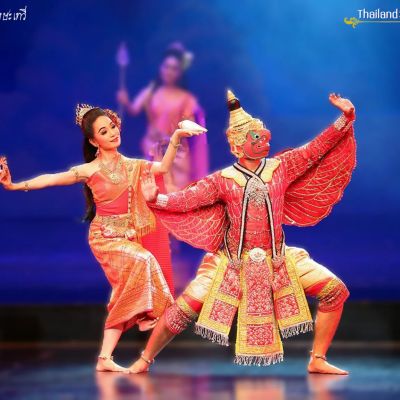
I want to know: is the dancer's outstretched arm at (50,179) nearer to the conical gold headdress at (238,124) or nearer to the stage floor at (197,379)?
the conical gold headdress at (238,124)

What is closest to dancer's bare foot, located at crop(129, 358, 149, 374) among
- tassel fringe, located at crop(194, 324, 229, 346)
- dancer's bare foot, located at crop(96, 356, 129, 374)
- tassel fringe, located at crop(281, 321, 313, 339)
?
dancer's bare foot, located at crop(96, 356, 129, 374)

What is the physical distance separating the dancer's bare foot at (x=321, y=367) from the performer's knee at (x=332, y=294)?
249 mm

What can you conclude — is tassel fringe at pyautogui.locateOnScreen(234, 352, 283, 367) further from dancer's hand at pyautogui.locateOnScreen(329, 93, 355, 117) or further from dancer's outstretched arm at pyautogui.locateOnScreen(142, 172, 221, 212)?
dancer's hand at pyautogui.locateOnScreen(329, 93, 355, 117)

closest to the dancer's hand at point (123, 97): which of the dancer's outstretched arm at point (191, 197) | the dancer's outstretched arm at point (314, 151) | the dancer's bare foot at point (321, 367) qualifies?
the dancer's outstretched arm at point (191, 197)

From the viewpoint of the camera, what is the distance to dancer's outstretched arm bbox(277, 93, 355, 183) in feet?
18.9

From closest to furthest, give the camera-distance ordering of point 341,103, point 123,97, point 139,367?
point 341,103, point 139,367, point 123,97

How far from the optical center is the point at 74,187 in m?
7.67

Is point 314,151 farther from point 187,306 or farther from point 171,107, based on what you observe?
point 171,107

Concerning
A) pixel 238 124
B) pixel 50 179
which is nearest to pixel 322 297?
pixel 238 124

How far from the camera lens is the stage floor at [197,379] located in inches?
204

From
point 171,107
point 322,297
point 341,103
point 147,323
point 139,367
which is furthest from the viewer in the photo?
point 171,107

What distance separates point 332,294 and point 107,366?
1241mm

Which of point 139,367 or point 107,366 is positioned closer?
point 139,367

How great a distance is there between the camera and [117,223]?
244 inches
